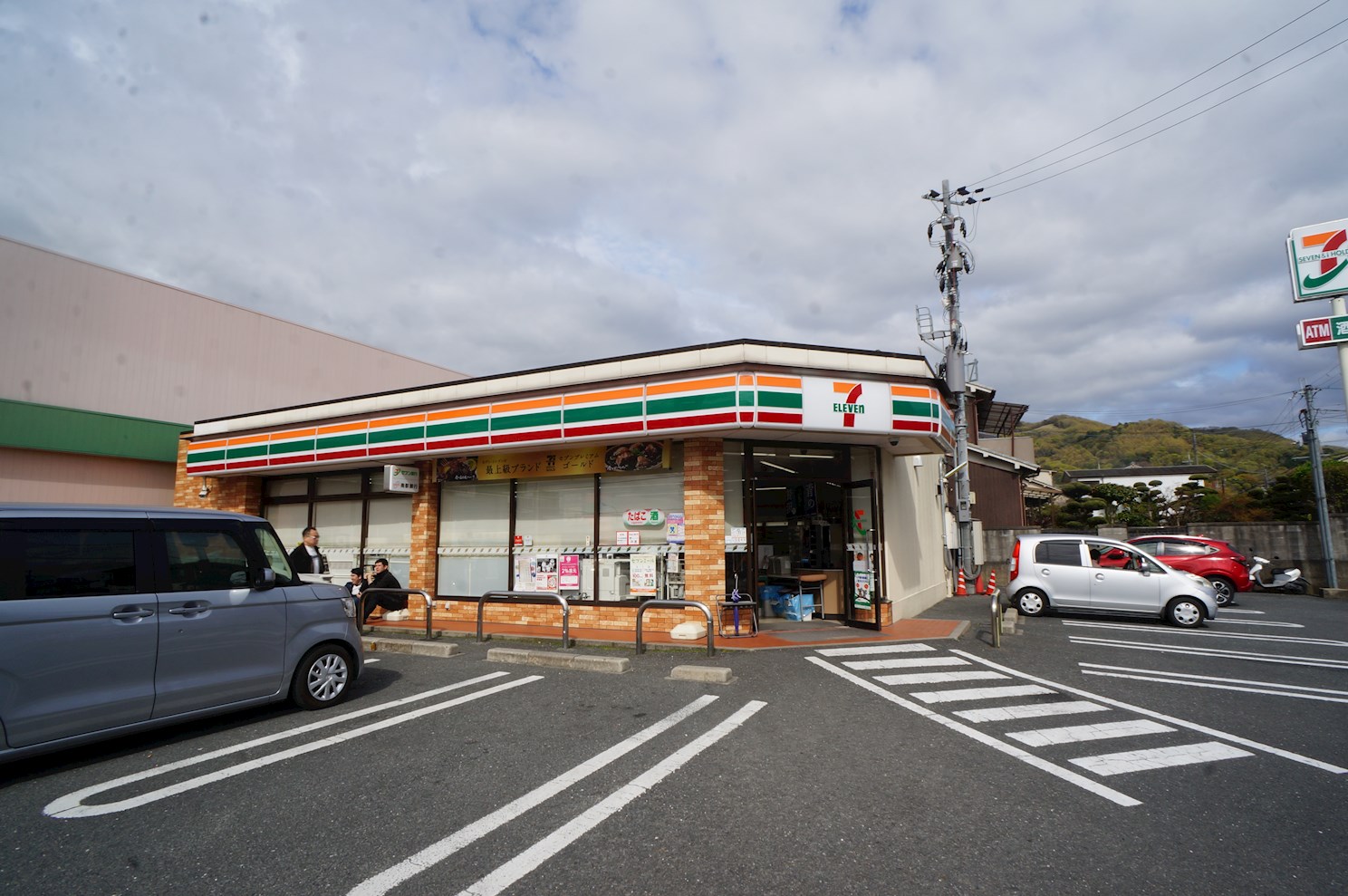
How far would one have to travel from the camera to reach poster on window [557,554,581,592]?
1091 centimetres

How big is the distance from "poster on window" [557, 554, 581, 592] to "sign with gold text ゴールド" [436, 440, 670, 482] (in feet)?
4.69

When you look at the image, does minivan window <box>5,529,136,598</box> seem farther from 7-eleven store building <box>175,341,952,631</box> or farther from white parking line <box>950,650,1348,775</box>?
white parking line <box>950,650,1348,775</box>

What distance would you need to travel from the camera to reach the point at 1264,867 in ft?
10.7

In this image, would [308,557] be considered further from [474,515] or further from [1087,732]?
[1087,732]

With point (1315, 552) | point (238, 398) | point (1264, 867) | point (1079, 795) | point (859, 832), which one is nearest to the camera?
point (1264, 867)

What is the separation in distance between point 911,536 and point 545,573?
7.32 metres

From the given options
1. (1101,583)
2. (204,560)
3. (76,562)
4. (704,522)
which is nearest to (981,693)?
(704,522)

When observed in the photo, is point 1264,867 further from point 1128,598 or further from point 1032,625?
point 1128,598

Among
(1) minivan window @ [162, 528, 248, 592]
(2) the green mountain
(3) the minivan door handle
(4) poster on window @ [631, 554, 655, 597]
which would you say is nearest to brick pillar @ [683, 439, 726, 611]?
(4) poster on window @ [631, 554, 655, 597]

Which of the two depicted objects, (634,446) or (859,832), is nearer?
(859,832)

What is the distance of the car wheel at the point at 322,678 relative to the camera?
6.01 m

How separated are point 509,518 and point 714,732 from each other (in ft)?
23.9

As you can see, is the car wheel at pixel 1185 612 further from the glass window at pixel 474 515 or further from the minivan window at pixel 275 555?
the minivan window at pixel 275 555

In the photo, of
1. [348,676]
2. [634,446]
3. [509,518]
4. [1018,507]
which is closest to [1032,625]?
[634,446]
